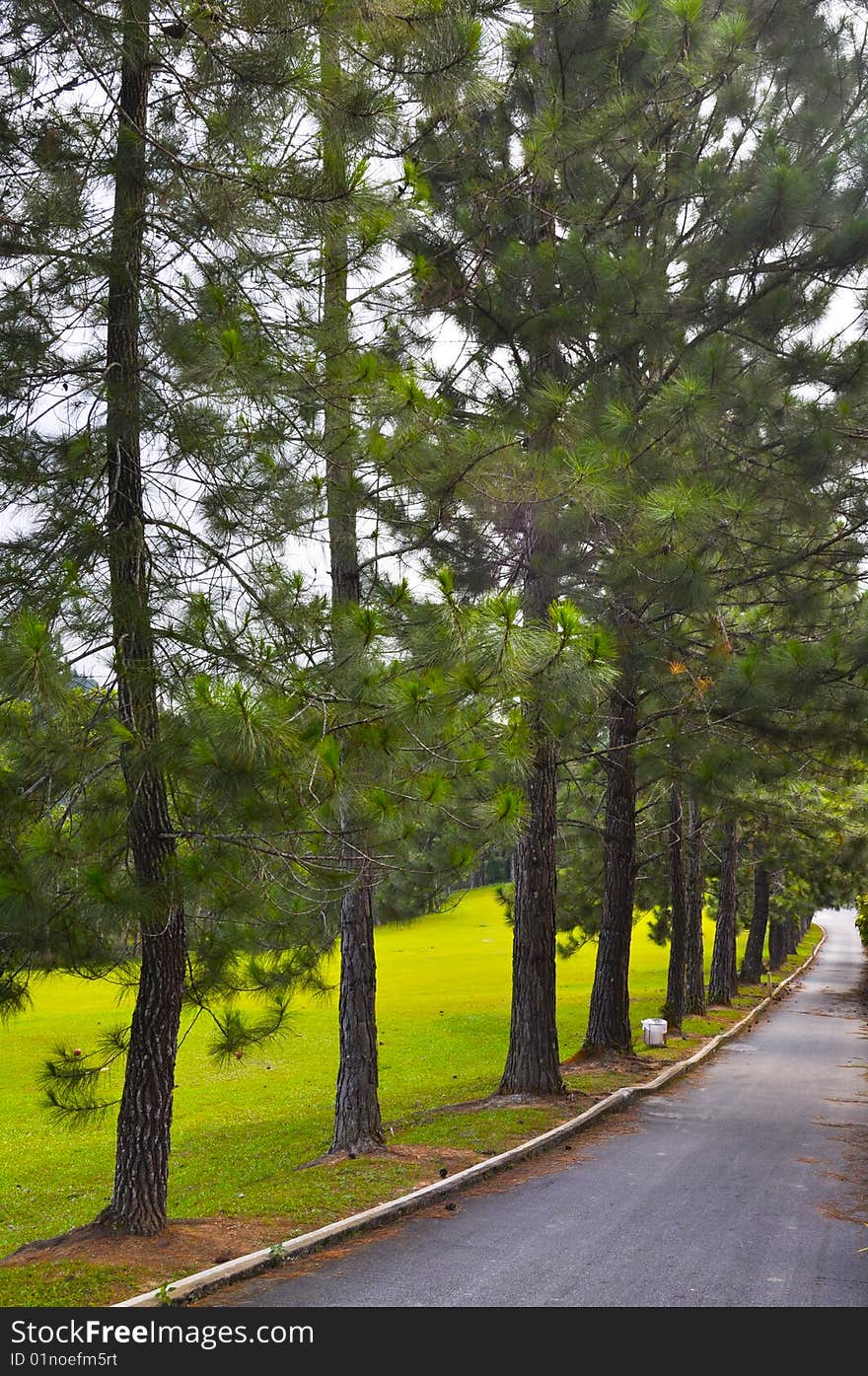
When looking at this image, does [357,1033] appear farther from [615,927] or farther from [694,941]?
[694,941]

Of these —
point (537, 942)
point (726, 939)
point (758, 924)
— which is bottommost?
point (758, 924)

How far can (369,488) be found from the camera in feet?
23.1

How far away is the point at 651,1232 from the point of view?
22.1 feet

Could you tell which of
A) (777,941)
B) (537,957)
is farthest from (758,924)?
(537,957)

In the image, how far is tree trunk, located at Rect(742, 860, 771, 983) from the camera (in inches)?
1260

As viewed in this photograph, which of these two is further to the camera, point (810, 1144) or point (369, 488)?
point (810, 1144)

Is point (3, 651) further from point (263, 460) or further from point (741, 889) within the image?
point (741, 889)

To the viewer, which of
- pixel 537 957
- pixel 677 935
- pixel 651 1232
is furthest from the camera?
pixel 677 935

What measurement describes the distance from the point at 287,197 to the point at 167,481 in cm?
178

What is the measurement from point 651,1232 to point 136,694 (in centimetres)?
464

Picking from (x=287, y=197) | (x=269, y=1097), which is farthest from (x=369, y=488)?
(x=269, y=1097)

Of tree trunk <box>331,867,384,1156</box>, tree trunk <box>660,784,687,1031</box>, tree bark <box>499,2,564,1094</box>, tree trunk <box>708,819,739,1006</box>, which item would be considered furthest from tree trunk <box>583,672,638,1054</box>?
tree trunk <box>708,819,739,1006</box>

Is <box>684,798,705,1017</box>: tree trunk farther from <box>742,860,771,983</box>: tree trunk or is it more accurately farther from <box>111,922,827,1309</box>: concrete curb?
<box>111,922,827,1309</box>: concrete curb

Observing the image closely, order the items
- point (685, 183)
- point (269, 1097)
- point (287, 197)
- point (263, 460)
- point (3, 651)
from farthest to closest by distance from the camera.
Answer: point (269, 1097)
point (685, 183)
point (263, 460)
point (287, 197)
point (3, 651)
